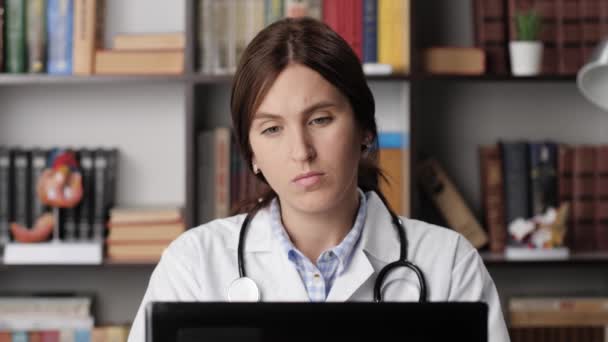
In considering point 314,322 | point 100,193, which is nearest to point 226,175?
point 100,193

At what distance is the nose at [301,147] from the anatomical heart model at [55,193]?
1.38 meters

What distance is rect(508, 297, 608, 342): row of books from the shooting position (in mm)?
2557

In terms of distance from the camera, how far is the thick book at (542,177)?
101 inches

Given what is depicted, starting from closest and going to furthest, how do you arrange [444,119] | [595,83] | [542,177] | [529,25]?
1. [595,83]
2. [529,25]
3. [542,177]
4. [444,119]

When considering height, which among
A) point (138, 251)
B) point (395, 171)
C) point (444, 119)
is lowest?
point (138, 251)

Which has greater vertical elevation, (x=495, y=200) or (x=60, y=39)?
(x=60, y=39)

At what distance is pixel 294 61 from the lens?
1310 mm

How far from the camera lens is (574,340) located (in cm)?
256

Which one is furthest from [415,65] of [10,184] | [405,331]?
[405,331]

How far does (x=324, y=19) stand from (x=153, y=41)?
1.64 feet

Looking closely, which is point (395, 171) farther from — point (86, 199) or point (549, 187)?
point (86, 199)

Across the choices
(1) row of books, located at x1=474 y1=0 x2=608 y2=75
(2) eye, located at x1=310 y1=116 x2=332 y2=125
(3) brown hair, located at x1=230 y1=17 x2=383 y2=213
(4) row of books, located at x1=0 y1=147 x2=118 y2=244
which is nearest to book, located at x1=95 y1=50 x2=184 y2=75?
(4) row of books, located at x1=0 y1=147 x2=118 y2=244

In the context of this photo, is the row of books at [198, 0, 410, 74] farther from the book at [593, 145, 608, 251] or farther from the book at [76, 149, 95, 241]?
the book at [593, 145, 608, 251]

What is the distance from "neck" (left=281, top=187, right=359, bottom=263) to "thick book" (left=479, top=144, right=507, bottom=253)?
4.09ft
